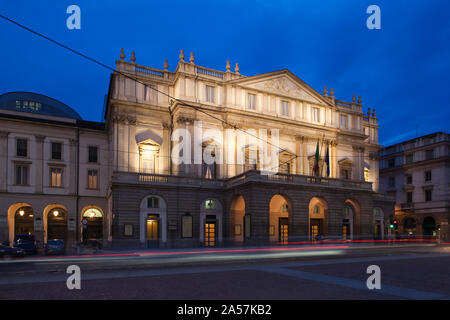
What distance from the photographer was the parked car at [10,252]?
2795 cm

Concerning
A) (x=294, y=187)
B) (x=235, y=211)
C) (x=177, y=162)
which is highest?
(x=177, y=162)

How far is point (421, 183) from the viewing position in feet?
203

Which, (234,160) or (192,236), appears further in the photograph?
(234,160)

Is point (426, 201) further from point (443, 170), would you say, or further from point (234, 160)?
point (234, 160)

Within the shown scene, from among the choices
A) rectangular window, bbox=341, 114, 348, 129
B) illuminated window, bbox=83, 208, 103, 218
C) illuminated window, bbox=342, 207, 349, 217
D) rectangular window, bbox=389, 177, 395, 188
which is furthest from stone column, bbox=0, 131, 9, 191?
rectangular window, bbox=389, 177, 395, 188

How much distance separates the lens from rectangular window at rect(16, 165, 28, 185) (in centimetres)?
4175

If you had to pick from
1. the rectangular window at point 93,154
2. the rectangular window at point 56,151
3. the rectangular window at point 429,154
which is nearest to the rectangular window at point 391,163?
the rectangular window at point 429,154

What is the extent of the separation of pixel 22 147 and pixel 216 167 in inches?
856

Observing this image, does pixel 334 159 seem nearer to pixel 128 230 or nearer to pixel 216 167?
pixel 216 167

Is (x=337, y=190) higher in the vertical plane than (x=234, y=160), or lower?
lower

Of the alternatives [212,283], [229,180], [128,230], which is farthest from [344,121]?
[212,283]

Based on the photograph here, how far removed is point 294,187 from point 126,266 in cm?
2295

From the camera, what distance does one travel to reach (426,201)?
199 feet
